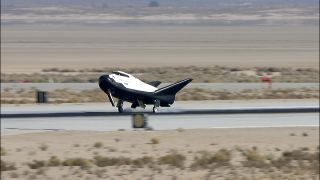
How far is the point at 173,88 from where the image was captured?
28.6ft

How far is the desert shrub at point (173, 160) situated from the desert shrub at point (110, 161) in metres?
1.44

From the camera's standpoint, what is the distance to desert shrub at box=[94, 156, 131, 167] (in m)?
38.5

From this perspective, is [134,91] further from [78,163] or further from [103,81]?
[78,163]

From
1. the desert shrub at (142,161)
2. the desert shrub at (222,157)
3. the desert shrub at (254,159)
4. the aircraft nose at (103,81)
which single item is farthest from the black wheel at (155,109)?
the desert shrub at (222,157)

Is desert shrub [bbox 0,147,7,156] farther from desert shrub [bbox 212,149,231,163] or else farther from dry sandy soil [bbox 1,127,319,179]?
desert shrub [bbox 212,149,231,163]

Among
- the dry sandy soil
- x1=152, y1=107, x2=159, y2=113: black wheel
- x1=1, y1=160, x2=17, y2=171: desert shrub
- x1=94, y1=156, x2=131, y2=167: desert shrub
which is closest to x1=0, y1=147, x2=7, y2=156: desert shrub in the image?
the dry sandy soil

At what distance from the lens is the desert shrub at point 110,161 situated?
38.5m

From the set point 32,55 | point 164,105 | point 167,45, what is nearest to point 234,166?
point 164,105

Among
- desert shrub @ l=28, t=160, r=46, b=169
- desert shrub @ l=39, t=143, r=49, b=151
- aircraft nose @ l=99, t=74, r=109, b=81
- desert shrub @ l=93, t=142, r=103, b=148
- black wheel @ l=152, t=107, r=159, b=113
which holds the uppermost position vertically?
aircraft nose @ l=99, t=74, r=109, b=81

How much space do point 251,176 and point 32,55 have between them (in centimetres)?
12201

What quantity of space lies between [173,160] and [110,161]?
264cm

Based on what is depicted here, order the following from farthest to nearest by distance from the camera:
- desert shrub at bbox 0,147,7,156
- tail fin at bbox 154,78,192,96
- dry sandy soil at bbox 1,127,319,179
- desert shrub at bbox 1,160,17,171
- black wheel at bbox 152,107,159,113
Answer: desert shrub at bbox 0,147,7,156, desert shrub at bbox 1,160,17,171, dry sandy soil at bbox 1,127,319,179, tail fin at bbox 154,78,192,96, black wheel at bbox 152,107,159,113

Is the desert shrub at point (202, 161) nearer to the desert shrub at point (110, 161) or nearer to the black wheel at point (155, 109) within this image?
the desert shrub at point (110, 161)

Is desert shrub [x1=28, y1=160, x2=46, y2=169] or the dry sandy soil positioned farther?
desert shrub [x1=28, y1=160, x2=46, y2=169]
